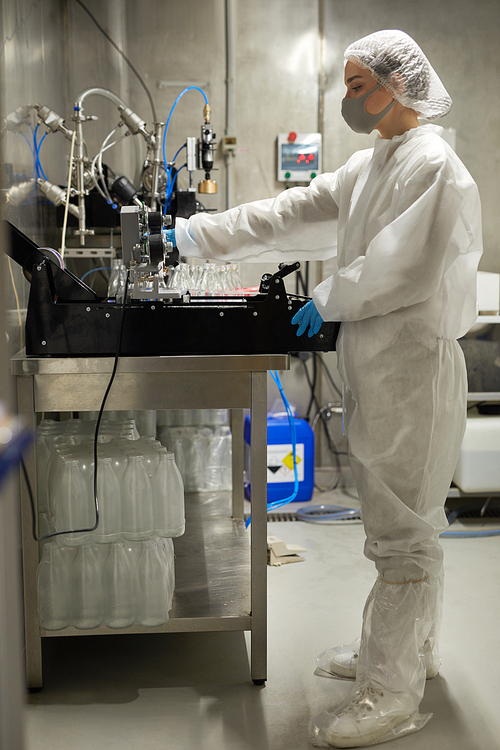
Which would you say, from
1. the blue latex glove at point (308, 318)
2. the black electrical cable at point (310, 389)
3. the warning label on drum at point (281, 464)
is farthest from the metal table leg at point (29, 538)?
the black electrical cable at point (310, 389)

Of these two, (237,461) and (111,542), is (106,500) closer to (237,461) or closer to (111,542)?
(111,542)

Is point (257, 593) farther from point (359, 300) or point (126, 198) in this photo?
point (126, 198)

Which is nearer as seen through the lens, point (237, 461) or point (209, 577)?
point (209, 577)

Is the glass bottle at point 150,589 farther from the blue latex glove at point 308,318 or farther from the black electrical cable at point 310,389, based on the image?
the black electrical cable at point 310,389

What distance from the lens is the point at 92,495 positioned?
1528 millimetres

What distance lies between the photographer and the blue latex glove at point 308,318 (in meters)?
1.51

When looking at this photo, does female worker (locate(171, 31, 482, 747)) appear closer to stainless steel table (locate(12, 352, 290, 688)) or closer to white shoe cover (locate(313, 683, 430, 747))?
white shoe cover (locate(313, 683, 430, 747))

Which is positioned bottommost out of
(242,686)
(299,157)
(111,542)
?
(242,686)

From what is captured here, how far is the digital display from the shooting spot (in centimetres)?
311

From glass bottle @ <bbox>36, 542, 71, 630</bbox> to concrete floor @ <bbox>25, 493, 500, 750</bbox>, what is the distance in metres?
0.20

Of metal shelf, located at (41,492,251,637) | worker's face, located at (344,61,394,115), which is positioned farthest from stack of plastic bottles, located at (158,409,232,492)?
worker's face, located at (344,61,394,115)

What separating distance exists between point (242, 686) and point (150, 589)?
1.17 ft

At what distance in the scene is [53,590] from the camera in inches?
60.9

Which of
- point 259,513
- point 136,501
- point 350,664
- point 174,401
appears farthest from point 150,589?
point 350,664
